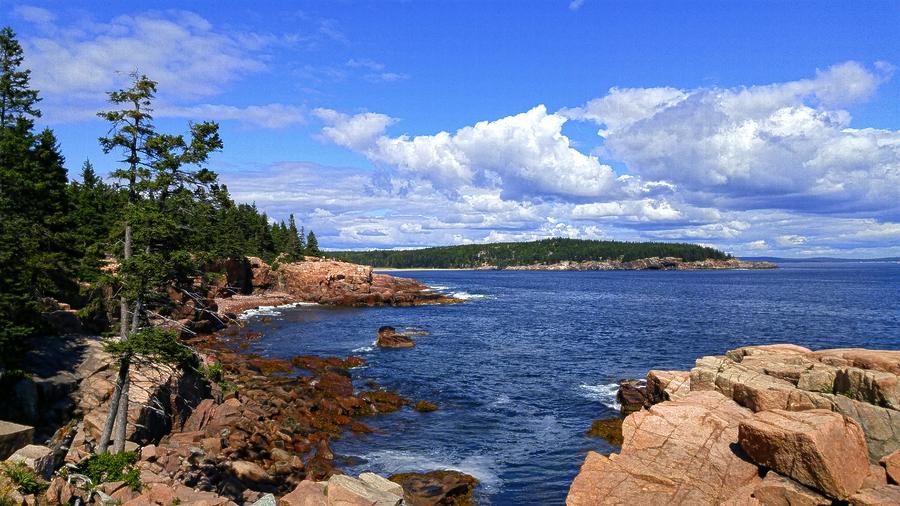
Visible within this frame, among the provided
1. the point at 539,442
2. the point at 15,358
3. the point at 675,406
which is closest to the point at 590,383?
the point at 539,442

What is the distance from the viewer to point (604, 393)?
1428 inches

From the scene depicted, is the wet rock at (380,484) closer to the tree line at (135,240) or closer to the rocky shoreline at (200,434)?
the rocky shoreline at (200,434)

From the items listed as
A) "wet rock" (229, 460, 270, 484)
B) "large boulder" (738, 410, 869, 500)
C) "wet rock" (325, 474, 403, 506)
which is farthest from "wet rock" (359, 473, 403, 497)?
"large boulder" (738, 410, 869, 500)

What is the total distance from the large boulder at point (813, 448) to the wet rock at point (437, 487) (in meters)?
10.7

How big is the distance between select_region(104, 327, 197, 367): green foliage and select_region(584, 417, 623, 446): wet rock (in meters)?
20.9

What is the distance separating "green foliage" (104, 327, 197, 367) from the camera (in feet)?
58.6

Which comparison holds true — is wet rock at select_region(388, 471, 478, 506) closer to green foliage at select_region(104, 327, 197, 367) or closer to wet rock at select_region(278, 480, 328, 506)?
wet rock at select_region(278, 480, 328, 506)

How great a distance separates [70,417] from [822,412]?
2930 cm

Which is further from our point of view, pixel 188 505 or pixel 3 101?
pixel 3 101

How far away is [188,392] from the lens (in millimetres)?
26516

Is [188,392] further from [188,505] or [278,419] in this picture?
[188,505]

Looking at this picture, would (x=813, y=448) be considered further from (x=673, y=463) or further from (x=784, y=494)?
(x=673, y=463)

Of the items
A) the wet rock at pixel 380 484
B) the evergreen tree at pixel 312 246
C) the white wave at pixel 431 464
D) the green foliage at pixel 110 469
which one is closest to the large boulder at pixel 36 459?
the green foliage at pixel 110 469

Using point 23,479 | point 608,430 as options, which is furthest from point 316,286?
point 23,479
